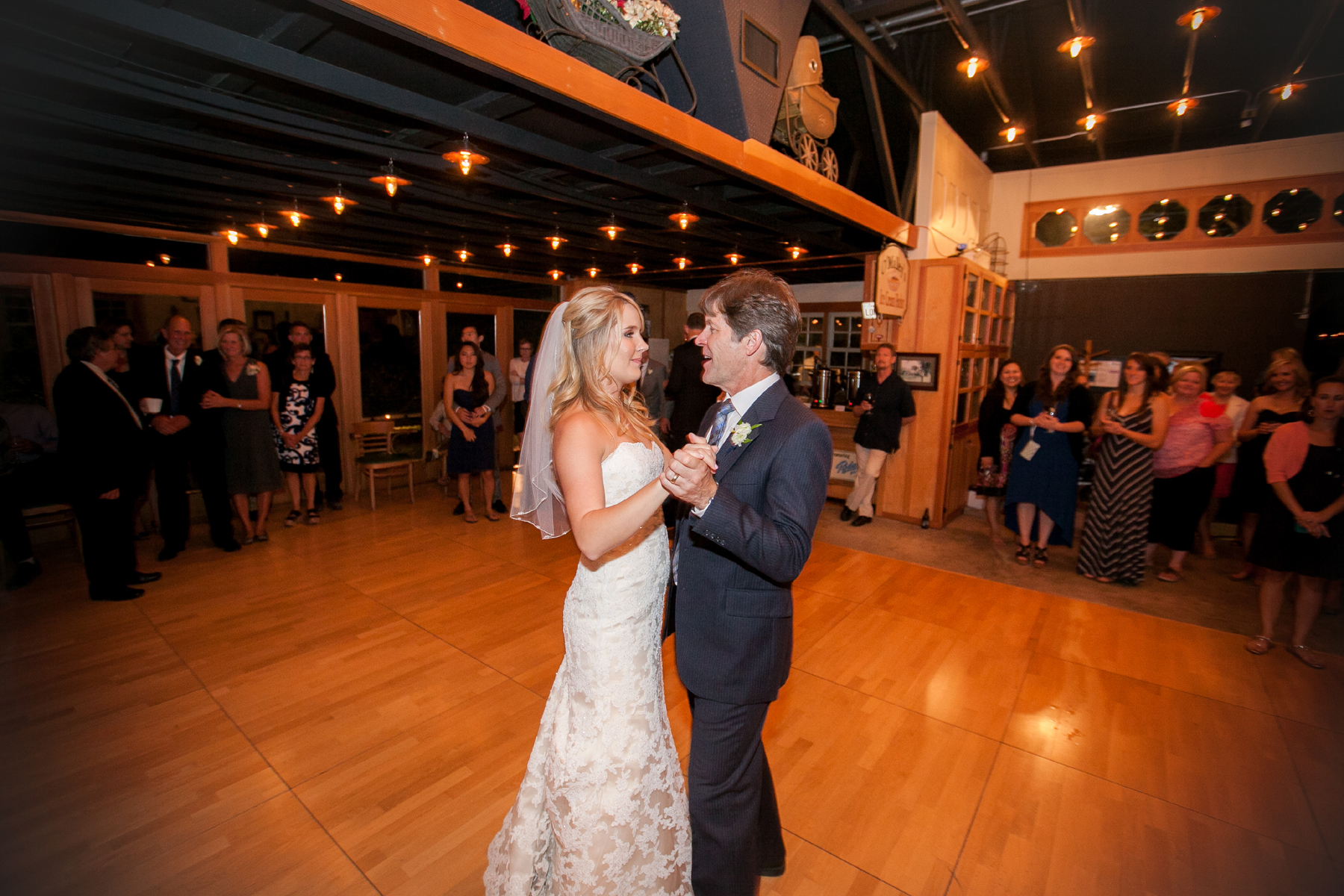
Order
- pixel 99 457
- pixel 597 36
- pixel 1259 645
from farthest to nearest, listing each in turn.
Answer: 1. pixel 99 457
2. pixel 1259 645
3. pixel 597 36

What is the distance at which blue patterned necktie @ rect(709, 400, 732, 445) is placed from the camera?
1.71 m

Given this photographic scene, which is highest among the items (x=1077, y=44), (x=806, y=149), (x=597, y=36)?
(x=1077, y=44)

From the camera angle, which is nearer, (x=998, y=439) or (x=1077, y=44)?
(x=1077, y=44)

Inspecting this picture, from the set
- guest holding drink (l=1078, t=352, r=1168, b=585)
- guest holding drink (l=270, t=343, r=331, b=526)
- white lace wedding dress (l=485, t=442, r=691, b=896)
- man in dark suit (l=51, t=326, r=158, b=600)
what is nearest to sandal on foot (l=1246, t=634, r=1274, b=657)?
guest holding drink (l=1078, t=352, r=1168, b=585)

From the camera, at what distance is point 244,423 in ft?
17.2

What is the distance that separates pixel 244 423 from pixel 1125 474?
25.0 feet

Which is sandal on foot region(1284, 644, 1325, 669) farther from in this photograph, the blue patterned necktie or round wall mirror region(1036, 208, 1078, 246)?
round wall mirror region(1036, 208, 1078, 246)

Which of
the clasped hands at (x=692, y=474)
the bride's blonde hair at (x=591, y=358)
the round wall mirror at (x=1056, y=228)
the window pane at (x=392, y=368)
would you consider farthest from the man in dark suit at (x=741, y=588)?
the round wall mirror at (x=1056, y=228)

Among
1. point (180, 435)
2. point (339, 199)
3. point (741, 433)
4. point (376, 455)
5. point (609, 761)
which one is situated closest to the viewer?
point (741, 433)

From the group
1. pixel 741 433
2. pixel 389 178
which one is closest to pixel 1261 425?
pixel 741 433

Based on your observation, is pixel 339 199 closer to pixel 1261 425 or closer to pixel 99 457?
pixel 99 457

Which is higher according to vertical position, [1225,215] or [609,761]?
[1225,215]

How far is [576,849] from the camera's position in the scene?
5.43ft

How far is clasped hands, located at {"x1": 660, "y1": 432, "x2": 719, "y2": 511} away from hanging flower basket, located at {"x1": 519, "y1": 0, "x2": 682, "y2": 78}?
2.07m
